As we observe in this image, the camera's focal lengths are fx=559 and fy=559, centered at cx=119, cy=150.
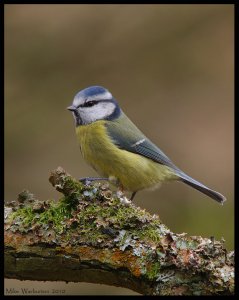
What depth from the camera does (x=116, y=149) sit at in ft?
10.9

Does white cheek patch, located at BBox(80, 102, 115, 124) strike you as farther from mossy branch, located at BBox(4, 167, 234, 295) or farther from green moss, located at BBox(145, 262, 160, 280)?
green moss, located at BBox(145, 262, 160, 280)

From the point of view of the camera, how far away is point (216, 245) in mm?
2074

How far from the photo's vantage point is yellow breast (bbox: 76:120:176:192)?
10.8 ft

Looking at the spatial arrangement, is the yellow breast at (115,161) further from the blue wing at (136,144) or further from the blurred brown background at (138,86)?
the blurred brown background at (138,86)

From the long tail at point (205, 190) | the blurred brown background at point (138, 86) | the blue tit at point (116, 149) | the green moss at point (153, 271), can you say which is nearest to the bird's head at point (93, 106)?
the blue tit at point (116, 149)

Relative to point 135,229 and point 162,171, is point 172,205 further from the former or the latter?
point 135,229

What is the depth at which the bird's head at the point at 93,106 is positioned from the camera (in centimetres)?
339

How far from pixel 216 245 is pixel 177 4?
336 centimetres

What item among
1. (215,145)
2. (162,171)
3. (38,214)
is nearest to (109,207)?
(38,214)

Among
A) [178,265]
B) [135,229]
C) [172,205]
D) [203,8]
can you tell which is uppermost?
[203,8]

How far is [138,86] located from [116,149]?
5.77 ft

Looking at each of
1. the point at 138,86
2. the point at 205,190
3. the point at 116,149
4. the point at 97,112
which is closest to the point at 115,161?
the point at 116,149

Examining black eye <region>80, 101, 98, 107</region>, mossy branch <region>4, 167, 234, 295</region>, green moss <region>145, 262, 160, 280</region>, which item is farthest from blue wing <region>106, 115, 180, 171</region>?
green moss <region>145, 262, 160, 280</region>

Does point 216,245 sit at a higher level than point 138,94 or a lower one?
lower
